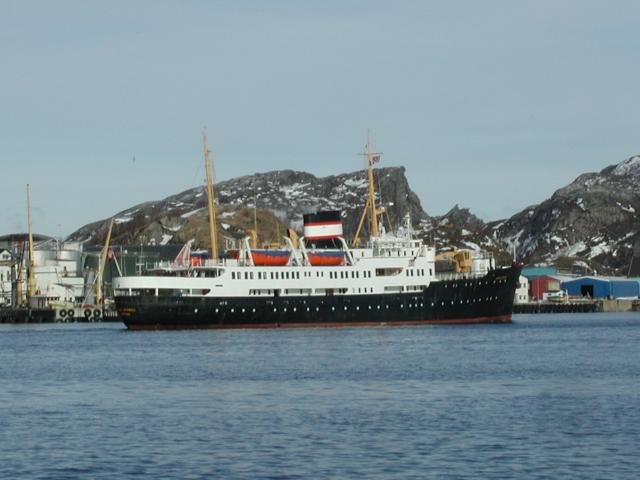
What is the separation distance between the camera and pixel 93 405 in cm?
4062

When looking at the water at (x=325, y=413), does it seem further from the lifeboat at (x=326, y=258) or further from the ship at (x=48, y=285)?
the ship at (x=48, y=285)

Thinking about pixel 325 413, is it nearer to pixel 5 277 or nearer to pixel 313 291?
pixel 313 291

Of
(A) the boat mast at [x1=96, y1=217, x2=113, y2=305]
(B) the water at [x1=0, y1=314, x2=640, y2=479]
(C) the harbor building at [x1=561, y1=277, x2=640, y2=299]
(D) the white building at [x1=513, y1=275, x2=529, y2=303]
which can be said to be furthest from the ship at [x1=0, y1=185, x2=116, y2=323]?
(B) the water at [x1=0, y1=314, x2=640, y2=479]

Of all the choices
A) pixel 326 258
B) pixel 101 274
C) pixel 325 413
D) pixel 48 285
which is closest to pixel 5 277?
pixel 48 285

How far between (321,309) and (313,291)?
1.72 m

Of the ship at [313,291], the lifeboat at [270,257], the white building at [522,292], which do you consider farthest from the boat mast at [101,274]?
the white building at [522,292]

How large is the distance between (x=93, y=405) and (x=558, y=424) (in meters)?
14.3

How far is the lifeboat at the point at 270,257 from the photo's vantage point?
97.8 metres

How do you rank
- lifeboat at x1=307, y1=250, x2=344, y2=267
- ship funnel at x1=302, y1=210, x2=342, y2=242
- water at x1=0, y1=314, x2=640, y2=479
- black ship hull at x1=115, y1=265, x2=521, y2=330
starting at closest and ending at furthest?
water at x1=0, y1=314, x2=640, y2=479, black ship hull at x1=115, y1=265, x2=521, y2=330, lifeboat at x1=307, y1=250, x2=344, y2=267, ship funnel at x1=302, y1=210, x2=342, y2=242

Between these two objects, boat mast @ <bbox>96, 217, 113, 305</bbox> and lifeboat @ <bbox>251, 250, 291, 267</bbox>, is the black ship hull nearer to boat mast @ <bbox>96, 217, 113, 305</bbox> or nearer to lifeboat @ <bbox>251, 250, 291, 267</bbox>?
lifeboat @ <bbox>251, 250, 291, 267</bbox>

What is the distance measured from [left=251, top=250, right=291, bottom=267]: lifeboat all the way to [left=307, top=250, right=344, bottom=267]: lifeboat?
1805 millimetres

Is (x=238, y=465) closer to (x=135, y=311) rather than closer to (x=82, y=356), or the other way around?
(x=82, y=356)

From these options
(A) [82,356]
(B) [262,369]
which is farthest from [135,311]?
(B) [262,369]

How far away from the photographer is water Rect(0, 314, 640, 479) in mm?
28719
